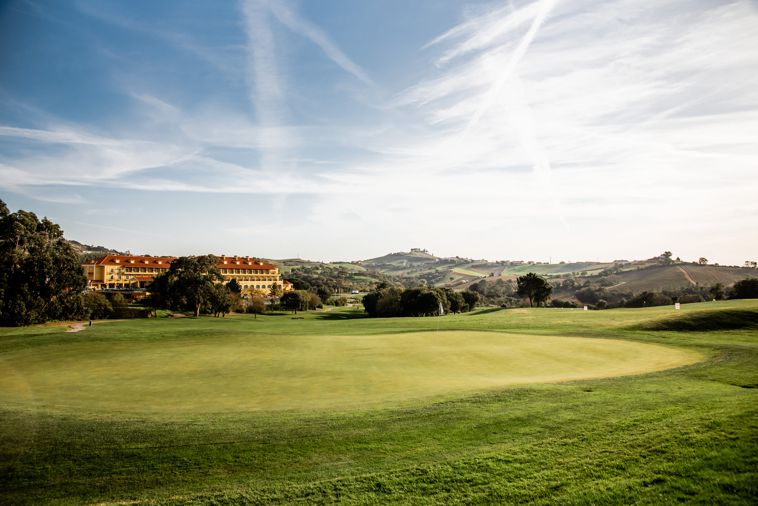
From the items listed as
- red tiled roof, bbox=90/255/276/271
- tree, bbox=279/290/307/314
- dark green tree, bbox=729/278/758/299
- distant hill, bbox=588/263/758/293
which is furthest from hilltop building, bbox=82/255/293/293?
distant hill, bbox=588/263/758/293

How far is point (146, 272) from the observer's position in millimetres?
113625

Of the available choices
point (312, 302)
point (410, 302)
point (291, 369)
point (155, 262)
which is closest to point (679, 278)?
point (410, 302)

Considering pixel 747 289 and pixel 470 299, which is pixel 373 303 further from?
pixel 747 289

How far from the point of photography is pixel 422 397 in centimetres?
1497

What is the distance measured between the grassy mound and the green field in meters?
15.0

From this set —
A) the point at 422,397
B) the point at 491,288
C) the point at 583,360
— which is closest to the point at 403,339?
the point at 583,360

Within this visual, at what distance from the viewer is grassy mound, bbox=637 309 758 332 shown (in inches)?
1366

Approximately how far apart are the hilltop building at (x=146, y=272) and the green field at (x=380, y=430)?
262ft

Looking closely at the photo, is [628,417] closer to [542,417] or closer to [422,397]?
[542,417]

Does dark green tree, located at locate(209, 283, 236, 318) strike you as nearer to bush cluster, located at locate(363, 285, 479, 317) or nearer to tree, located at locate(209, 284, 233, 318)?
tree, located at locate(209, 284, 233, 318)

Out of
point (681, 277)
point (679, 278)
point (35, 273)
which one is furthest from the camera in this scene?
point (681, 277)

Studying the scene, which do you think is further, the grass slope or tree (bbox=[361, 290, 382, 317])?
the grass slope

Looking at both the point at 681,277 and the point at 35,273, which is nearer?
the point at 35,273

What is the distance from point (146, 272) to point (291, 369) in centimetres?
10827
